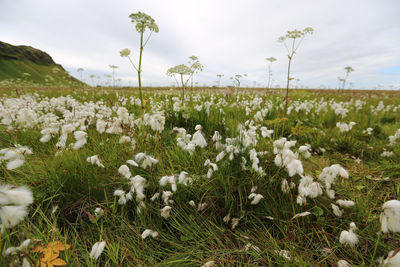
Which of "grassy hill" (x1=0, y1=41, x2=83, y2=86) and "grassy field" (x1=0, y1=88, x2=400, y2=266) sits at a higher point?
"grassy hill" (x1=0, y1=41, x2=83, y2=86)

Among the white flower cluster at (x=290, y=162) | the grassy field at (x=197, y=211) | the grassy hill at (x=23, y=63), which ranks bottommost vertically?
the grassy field at (x=197, y=211)

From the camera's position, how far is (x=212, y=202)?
6.42ft

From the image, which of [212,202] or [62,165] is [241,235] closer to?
[212,202]

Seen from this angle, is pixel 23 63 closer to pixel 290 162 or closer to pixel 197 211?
pixel 197 211

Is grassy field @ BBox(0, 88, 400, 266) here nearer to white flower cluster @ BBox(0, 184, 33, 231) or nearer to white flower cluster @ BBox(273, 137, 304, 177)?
white flower cluster @ BBox(273, 137, 304, 177)

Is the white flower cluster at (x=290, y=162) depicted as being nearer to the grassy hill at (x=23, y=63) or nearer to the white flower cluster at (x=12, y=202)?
the white flower cluster at (x=12, y=202)

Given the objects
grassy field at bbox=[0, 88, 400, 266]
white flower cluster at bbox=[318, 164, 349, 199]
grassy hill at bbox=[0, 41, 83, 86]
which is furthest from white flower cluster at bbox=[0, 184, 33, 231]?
grassy hill at bbox=[0, 41, 83, 86]

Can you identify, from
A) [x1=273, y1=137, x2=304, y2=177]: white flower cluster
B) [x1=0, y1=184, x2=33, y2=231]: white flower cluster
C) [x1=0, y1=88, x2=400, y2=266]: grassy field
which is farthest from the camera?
[x1=273, y1=137, x2=304, y2=177]: white flower cluster

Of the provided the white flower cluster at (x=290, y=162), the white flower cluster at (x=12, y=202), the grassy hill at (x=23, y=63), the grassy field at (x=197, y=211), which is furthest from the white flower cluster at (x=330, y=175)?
the grassy hill at (x=23, y=63)

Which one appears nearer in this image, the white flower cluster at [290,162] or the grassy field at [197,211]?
the grassy field at [197,211]

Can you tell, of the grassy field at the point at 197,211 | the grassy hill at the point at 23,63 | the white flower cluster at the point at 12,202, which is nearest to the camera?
the white flower cluster at the point at 12,202

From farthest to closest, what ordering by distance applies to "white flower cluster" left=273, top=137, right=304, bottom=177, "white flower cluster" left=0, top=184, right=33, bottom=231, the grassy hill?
the grassy hill
"white flower cluster" left=273, top=137, right=304, bottom=177
"white flower cluster" left=0, top=184, right=33, bottom=231

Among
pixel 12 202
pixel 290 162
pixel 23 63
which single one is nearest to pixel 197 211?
pixel 290 162

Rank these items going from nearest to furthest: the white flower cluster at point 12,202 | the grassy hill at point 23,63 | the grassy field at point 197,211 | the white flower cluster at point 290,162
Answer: the white flower cluster at point 12,202
the grassy field at point 197,211
the white flower cluster at point 290,162
the grassy hill at point 23,63
